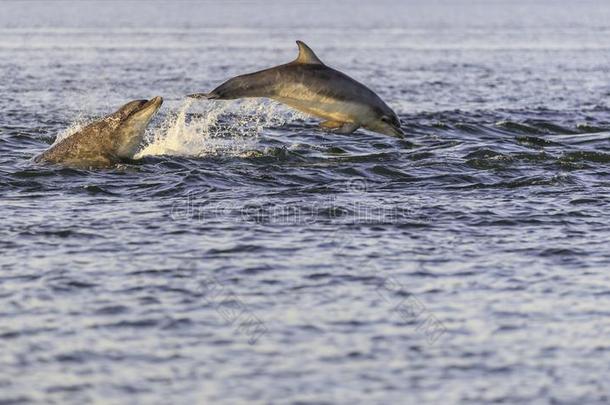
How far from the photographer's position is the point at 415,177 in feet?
66.6

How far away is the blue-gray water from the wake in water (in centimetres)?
13

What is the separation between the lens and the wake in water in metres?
22.5

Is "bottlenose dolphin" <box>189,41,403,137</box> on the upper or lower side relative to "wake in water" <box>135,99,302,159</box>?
upper

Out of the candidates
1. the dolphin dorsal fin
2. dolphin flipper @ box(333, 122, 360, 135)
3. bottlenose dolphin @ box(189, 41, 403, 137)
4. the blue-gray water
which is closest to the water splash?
the blue-gray water

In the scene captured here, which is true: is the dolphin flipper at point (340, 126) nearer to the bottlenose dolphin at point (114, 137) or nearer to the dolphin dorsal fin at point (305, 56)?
the dolphin dorsal fin at point (305, 56)

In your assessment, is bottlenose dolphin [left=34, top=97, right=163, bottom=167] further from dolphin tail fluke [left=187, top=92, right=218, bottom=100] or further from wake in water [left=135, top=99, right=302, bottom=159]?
dolphin tail fluke [left=187, top=92, right=218, bottom=100]

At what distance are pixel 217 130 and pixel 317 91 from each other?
30.5 ft

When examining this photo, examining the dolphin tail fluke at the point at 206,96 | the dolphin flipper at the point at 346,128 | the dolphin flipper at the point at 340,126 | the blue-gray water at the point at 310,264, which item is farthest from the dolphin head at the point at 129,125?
the dolphin flipper at the point at 346,128

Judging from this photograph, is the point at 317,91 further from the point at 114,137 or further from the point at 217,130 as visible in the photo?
the point at 217,130

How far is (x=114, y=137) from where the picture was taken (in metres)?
21.2

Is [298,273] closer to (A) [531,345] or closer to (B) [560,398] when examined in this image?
(A) [531,345]

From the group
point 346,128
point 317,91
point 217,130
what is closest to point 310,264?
point 346,128

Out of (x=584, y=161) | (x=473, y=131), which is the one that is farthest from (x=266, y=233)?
(x=473, y=131)

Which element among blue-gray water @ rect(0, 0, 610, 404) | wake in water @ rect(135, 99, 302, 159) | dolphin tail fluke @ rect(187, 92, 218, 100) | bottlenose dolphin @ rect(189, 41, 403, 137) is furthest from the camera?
wake in water @ rect(135, 99, 302, 159)
